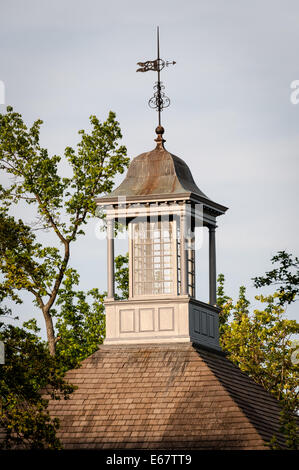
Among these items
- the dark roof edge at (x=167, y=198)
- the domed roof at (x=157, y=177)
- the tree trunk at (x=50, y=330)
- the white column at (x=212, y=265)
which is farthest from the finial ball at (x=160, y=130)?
the tree trunk at (x=50, y=330)

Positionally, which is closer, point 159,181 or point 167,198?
point 167,198

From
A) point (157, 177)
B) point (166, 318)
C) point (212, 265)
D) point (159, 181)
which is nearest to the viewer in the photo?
point (166, 318)

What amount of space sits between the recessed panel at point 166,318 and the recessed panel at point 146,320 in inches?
8.5

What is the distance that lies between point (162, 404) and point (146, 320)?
10.6 ft

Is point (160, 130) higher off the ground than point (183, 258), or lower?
higher

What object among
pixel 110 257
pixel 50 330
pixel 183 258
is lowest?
pixel 50 330

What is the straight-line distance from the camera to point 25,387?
101 feet

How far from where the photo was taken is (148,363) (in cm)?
3600

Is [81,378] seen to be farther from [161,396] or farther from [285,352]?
[285,352]

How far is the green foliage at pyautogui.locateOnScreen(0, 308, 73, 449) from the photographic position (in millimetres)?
30312

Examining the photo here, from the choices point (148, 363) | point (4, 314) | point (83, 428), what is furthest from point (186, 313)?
point (4, 314)

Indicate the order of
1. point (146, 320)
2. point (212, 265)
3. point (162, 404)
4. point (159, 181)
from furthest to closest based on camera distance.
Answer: point (212, 265), point (159, 181), point (146, 320), point (162, 404)

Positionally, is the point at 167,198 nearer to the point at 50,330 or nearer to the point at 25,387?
the point at 25,387

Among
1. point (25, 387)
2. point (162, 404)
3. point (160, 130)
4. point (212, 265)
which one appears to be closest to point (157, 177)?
point (160, 130)
